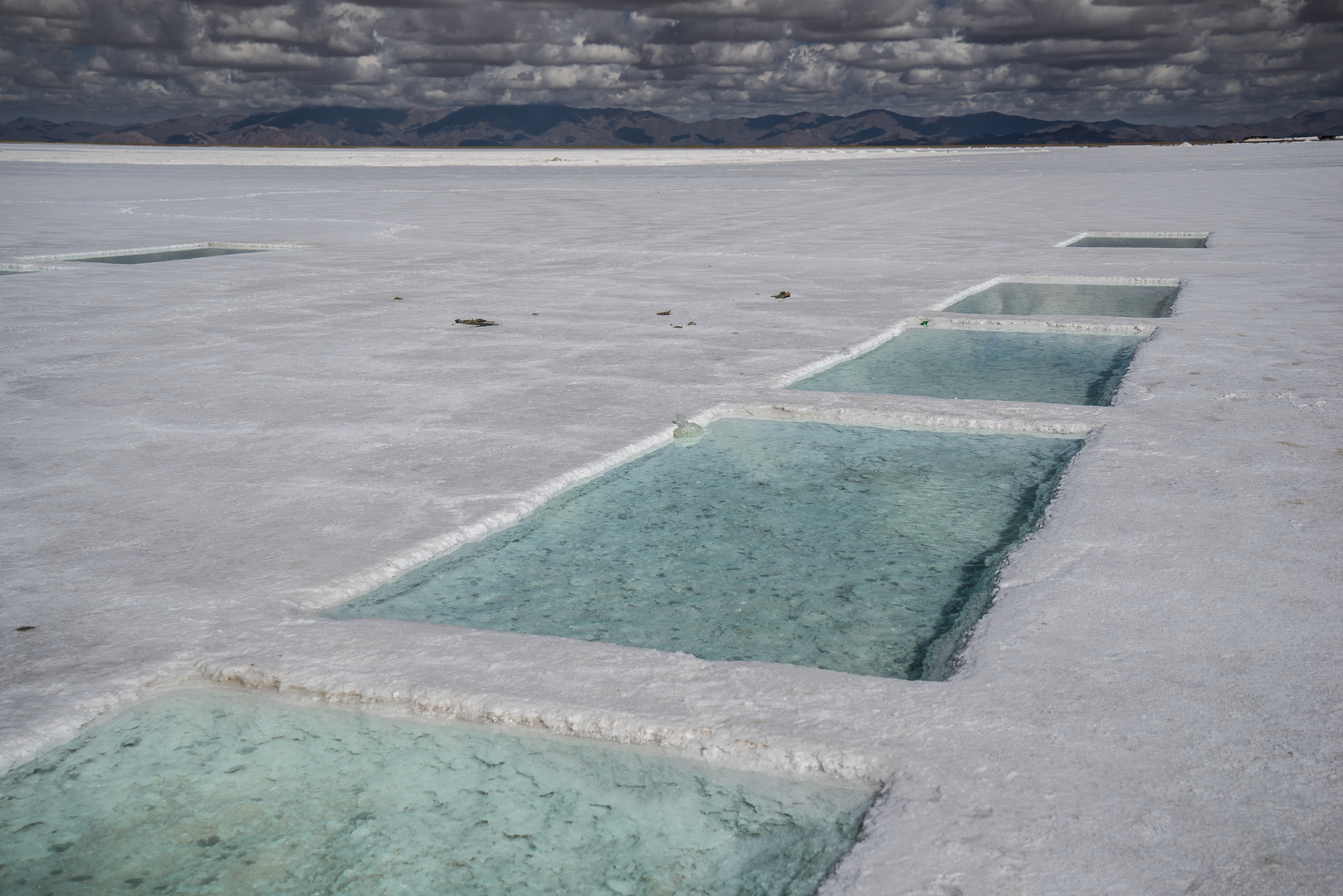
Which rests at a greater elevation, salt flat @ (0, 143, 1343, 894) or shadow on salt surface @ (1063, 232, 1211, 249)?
salt flat @ (0, 143, 1343, 894)

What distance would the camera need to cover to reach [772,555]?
2.85 metres

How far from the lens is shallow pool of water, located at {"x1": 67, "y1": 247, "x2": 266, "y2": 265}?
395 inches

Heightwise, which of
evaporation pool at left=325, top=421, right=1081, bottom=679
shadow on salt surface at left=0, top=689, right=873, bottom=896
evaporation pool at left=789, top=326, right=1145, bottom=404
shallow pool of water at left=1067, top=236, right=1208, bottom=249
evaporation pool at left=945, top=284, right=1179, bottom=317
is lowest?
shallow pool of water at left=1067, top=236, right=1208, bottom=249

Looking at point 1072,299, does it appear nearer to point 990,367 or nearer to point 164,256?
point 990,367

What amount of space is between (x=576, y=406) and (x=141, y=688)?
2351 millimetres

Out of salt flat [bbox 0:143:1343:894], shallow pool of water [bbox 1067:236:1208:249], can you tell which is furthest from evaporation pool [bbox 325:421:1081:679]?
shallow pool of water [bbox 1067:236:1208:249]

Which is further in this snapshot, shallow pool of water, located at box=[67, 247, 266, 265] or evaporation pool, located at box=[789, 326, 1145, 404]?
shallow pool of water, located at box=[67, 247, 266, 265]

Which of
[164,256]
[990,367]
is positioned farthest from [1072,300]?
[164,256]

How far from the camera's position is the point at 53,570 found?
2.70 meters

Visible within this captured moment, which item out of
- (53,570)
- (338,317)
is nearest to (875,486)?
(53,570)

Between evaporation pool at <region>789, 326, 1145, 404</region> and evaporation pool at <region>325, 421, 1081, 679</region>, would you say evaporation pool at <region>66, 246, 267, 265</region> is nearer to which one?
evaporation pool at <region>789, 326, 1145, 404</region>

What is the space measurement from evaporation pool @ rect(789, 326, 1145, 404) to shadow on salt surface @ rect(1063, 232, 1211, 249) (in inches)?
188

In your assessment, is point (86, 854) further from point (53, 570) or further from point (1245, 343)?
point (1245, 343)

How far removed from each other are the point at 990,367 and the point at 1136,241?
683 cm
